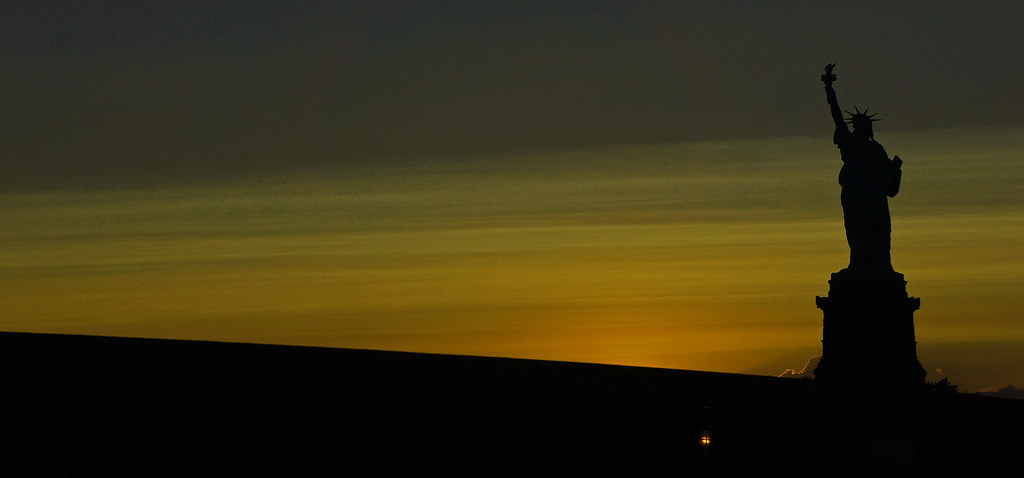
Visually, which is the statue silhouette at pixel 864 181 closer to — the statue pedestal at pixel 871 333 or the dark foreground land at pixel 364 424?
the statue pedestal at pixel 871 333

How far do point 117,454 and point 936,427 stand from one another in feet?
40.8

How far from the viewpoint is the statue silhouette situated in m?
40.3

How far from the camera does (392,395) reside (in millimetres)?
23469

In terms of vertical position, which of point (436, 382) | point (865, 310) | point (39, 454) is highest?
point (865, 310)

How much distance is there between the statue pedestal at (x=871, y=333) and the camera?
38.6 m

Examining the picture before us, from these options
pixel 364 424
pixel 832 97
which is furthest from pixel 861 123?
pixel 364 424

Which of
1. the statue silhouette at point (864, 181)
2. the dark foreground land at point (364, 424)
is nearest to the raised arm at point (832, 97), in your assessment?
the statue silhouette at point (864, 181)

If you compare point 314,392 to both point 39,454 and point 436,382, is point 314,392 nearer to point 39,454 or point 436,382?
point 436,382

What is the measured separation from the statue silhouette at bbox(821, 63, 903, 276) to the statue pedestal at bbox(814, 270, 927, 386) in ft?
3.51

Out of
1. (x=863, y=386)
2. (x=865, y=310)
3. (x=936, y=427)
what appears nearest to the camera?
(x=936, y=427)

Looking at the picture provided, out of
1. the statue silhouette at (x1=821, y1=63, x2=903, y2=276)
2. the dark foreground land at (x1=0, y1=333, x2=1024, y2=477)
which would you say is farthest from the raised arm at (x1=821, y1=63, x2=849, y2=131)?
the dark foreground land at (x1=0, y1=333, x2=1024, y2=477)

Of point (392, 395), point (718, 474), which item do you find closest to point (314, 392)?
point (392, 395)

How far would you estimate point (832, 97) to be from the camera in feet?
133

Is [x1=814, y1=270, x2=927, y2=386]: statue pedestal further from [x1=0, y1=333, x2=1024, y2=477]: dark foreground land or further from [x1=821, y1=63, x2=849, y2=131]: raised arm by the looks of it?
[x1=0, y1=333, x2=1024, y2=477]: dark foreground land
